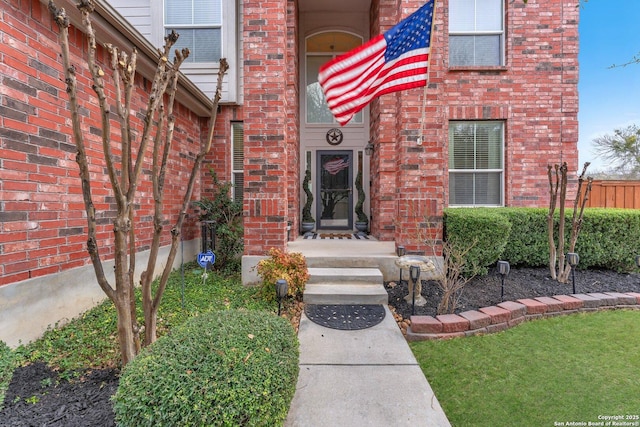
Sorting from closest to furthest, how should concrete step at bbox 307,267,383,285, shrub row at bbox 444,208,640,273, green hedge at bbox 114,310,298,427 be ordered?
green hedge at bbox 114,310,298,427 → concrete step at bbox 307,267,383,285 → shrub row at bbox 444,208,640,273

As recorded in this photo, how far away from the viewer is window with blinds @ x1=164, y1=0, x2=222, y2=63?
20.1 ft

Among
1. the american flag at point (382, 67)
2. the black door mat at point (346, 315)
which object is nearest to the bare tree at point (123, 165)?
the black door mat at point (346, 315)

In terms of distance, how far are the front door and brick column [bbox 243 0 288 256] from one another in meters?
3.67

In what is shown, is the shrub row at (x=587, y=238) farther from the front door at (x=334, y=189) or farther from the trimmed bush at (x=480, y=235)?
the front door at (x=334, y=189)

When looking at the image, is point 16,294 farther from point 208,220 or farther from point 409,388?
point 409,388

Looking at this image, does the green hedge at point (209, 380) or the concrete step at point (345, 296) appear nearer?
the green hedge at point (209, 380)

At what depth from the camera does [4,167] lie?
2.56 m

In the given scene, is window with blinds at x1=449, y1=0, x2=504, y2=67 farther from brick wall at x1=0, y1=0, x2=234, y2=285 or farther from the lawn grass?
brick wall at x1=0, y1=0, x2=234, y2=285

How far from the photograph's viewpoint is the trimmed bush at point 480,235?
4141 mm

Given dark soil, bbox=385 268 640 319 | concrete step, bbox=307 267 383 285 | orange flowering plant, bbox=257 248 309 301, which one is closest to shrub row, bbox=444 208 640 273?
dark soil, bbox=385 268 640 319

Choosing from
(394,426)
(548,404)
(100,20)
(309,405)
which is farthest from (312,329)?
(100,20)

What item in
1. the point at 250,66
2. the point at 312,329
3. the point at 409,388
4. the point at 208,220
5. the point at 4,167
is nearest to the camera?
the point at 409,388

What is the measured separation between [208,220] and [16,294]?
9.41ft

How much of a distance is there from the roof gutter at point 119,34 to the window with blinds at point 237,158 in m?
1.36
